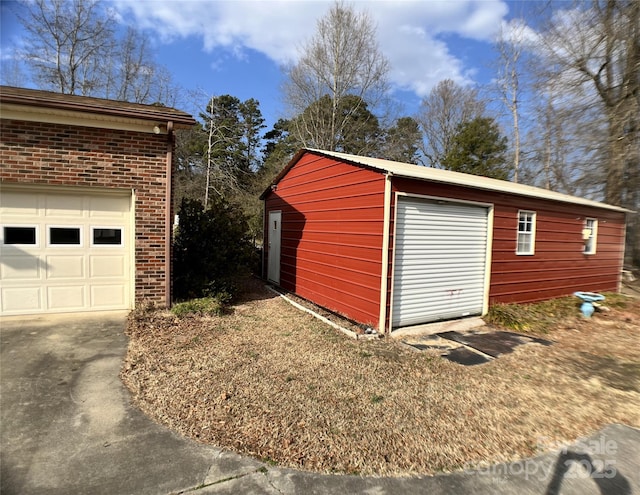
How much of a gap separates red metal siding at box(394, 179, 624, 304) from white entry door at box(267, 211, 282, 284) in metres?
5.96

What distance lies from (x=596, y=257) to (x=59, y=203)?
1450 centimetres

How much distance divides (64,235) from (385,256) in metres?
5.74

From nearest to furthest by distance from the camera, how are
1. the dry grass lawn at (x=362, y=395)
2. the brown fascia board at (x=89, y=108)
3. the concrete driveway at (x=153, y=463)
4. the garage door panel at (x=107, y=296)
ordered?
the concrete driveway at (x=153, y=463), the dry grass lawn at (x=362, y=395), the brown fascia board at (x=89, y=108), the garage door panel at (x=107, y=296)

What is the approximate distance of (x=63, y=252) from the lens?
20.5 ft

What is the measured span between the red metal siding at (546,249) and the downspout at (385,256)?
22 cm

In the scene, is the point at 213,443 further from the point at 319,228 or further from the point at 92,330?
the point at 319,228

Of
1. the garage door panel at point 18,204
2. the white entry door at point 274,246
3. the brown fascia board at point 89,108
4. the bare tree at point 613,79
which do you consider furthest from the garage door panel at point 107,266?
the bare tree at point 613,79

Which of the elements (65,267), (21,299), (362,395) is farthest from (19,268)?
(362,395)

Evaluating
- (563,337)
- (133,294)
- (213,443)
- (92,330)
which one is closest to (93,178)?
(133,294)

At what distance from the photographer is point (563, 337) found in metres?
6.83

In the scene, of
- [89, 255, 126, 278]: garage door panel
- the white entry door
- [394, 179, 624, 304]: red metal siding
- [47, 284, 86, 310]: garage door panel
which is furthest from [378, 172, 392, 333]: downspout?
the white entry door

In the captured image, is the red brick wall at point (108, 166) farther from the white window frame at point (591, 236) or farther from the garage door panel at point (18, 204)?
the white window frame at point (591, 236)

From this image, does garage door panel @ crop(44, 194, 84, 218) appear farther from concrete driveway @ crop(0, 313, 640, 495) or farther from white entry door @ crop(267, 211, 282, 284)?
white entry door @ crop(267, 211, 282, 284)

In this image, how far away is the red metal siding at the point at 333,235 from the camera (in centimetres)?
657
